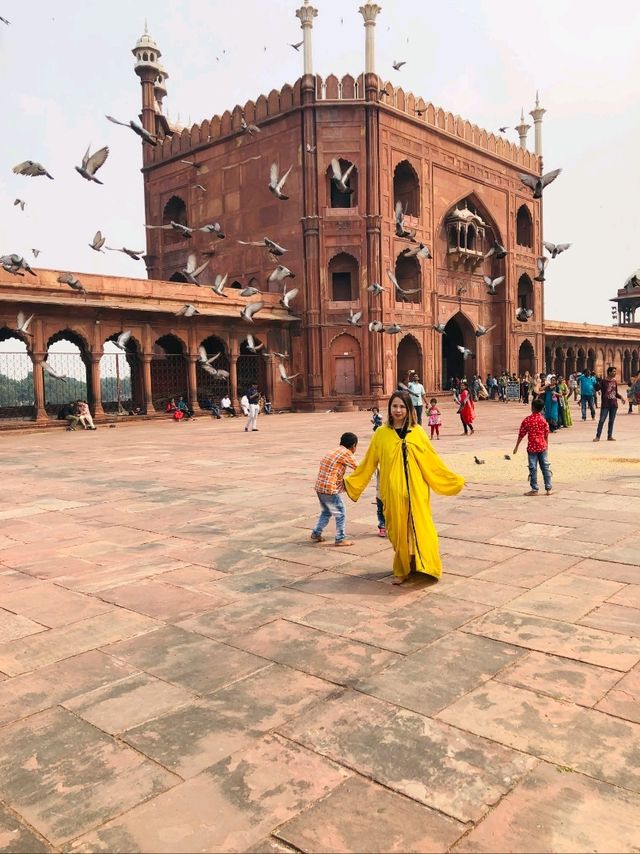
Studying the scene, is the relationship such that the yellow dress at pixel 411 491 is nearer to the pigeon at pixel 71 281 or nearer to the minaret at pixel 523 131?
the pigeon at pixel 71 281

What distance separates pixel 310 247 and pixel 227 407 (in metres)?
7.28

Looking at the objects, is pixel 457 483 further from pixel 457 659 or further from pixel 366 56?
pixel 366 56

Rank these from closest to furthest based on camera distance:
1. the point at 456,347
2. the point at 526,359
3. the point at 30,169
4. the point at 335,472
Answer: the point at 335,472 → the point at 30,169 → the point at 456,347 → the point at 526,359

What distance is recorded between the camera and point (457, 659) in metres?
3.16

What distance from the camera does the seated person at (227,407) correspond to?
79.0 feet

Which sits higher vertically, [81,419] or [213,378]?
[213,378]

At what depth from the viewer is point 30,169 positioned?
1229 cm

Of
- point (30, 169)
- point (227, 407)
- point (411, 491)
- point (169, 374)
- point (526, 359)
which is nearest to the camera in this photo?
point (411, 491)

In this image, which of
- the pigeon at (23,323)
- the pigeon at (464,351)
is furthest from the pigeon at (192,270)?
the pigeon at (464,351)

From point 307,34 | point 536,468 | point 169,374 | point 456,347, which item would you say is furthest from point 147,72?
point 536,468

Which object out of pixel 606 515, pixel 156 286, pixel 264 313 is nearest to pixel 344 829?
pixel 606 515

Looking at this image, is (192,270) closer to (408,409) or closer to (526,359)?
(408,409)

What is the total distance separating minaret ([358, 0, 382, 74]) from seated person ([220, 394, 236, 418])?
1395cm

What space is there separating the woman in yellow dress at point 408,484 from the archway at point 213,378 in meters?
21.3
